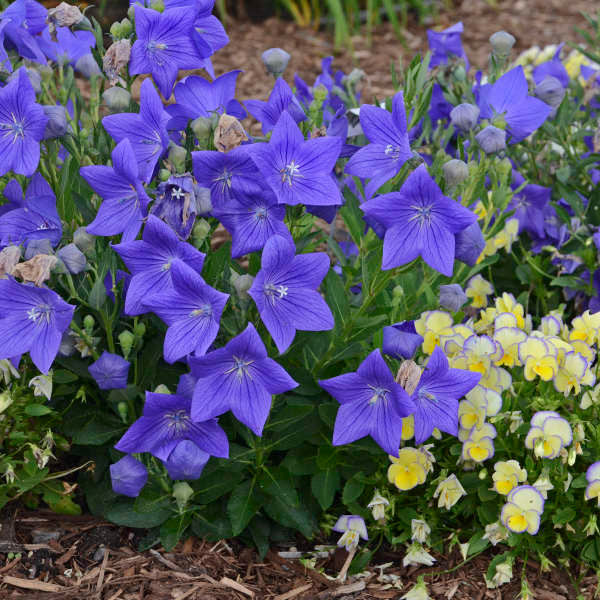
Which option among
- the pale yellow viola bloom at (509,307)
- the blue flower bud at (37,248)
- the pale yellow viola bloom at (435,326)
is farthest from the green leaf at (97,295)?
the pale yellow viola bloom at (509,307)

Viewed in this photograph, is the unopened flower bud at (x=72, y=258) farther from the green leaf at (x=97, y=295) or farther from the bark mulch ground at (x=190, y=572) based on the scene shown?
the bark mulch ground at (x=190, y=572)

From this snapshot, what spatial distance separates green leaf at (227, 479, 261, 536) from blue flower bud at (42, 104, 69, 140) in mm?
1146

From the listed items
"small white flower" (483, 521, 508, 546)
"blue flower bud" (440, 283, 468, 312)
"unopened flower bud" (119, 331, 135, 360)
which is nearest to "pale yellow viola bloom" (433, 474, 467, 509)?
"small white flower" (483, 521, 508, 546)

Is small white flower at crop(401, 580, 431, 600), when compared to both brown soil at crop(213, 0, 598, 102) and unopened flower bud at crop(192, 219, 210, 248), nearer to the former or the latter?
unopened flower bud at crop(192, 219, 210, 248)

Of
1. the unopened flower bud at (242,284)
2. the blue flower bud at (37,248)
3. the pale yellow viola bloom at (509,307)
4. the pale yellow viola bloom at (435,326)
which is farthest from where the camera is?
the pale yellow viola bloom at (509,307)

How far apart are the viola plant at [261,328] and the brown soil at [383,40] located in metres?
3.14

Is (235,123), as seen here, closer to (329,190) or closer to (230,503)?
(329,190)

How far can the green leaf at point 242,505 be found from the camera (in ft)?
7.79

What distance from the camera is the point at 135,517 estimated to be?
2418 mm

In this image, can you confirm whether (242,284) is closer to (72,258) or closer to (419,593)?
(72,258)

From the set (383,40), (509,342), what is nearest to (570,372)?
(509,342)

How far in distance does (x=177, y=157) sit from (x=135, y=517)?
109cm

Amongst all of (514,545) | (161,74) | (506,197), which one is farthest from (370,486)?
(161,74)

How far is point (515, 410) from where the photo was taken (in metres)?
2.65
